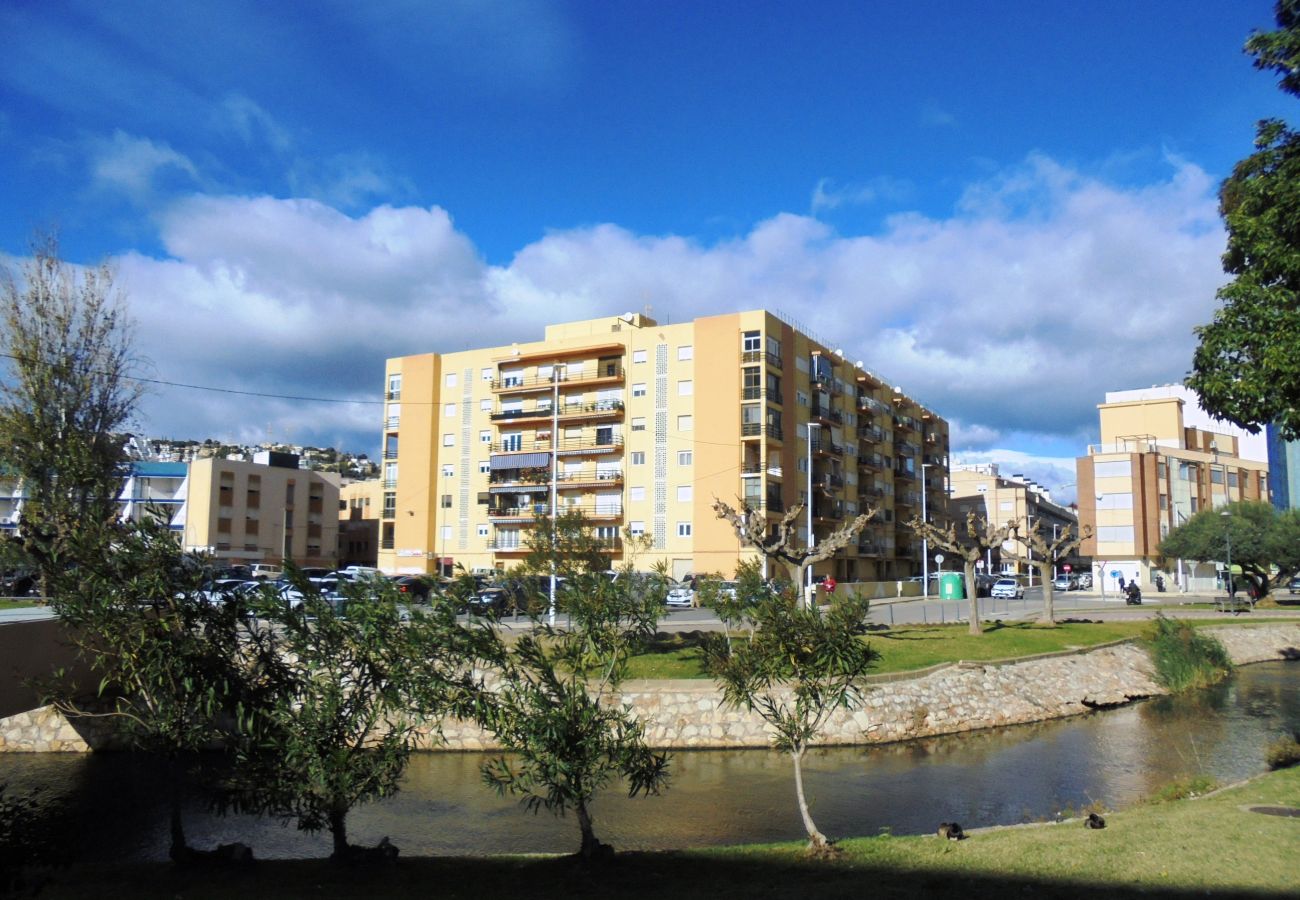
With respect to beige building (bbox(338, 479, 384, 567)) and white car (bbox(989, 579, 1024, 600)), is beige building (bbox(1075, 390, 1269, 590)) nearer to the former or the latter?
white car (bbox(989, 579, 1024, 600))

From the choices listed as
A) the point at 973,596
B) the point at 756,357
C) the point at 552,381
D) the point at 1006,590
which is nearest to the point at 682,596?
the point at 756,357

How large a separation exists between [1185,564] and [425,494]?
77.2 metres

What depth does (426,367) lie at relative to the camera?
8500cm

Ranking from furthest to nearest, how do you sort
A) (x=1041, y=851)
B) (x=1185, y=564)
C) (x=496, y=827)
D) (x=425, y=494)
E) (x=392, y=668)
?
(x=1185, y=564) < (x=425, y=494) < (x=496, y=827) < (x=392, y=668) < (x=1041, y=851)

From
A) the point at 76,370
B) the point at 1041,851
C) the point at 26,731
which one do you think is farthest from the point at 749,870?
the point at 76,370

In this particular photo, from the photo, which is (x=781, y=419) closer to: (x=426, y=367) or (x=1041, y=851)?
(x=426, y=367)

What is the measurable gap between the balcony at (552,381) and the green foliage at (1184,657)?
45915 mm

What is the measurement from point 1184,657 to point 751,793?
25.2 m

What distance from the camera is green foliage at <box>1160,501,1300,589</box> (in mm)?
67625

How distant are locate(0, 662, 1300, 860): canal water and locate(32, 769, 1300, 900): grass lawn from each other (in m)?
2.99

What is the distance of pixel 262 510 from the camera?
313ft

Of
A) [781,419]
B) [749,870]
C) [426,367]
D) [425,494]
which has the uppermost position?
[426,367]

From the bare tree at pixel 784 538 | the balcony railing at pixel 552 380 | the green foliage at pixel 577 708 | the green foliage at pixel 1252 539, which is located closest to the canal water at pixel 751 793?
the green foliage at pixel 577 708

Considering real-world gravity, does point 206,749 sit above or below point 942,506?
below
